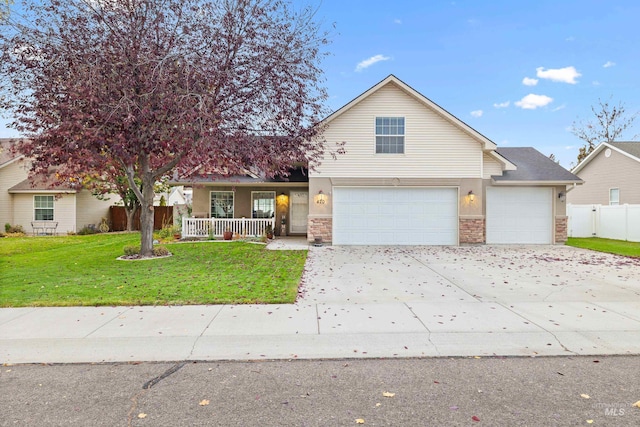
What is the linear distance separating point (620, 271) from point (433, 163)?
730 cm

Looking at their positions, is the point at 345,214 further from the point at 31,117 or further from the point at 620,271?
the point at 31,117

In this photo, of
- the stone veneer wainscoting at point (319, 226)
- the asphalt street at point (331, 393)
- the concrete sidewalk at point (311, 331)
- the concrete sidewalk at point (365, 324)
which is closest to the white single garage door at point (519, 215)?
the stone veneer wainscoting at point (319, 226)

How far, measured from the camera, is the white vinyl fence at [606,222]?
17250 mm

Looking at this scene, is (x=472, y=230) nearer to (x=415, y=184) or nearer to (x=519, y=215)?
(x=519, y=215)

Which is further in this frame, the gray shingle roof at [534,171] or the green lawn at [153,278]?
the gray shingle roof at [534,171]

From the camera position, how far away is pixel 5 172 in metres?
21.9

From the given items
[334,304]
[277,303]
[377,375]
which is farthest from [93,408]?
[334,304]

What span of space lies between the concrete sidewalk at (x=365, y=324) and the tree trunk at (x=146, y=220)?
19.4ft

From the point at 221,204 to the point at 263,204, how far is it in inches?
81.9

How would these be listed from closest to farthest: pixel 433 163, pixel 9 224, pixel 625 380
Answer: pixel 625 380 < pixel 433 163 < pixel 9 224

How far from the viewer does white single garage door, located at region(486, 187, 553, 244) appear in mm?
15547

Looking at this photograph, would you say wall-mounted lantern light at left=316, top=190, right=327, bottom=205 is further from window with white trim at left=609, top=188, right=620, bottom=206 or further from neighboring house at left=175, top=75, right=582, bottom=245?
window with white trim at left=609, top=188, right=620, bottom=206

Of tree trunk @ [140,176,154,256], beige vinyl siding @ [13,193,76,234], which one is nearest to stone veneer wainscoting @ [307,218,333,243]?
tree trunk @ [140,176,154,256]

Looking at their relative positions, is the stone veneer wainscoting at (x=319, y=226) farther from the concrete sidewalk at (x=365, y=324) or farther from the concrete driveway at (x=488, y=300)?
the concrete sidewalk at (x=365, y=324)
